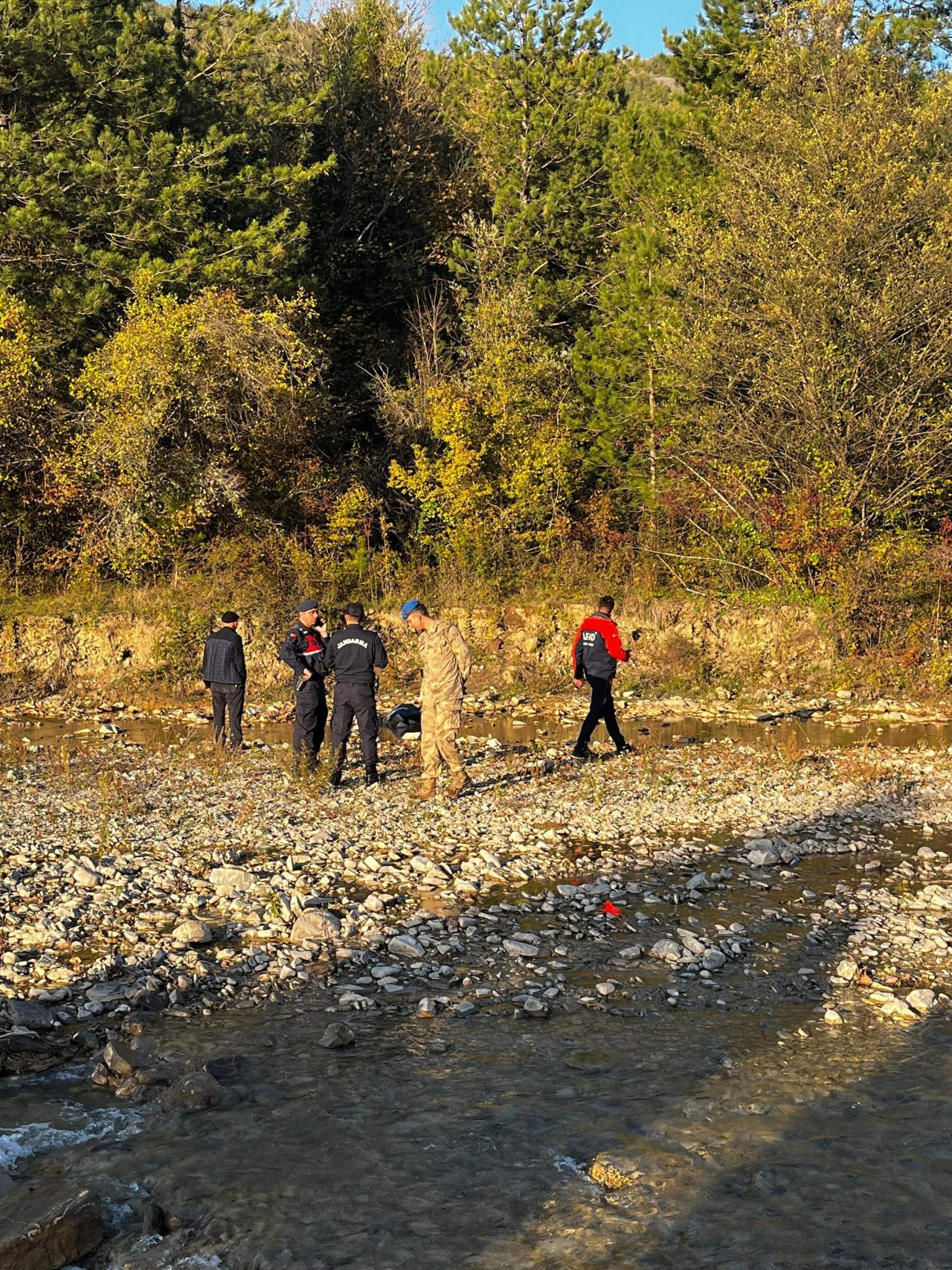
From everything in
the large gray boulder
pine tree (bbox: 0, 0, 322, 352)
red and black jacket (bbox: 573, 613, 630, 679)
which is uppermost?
pine tree (bbox: 0, 0, 322, 352)

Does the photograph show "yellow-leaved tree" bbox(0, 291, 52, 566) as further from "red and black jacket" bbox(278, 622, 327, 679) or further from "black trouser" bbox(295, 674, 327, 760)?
"black trouser" bbox(295, 674, 327, 760)

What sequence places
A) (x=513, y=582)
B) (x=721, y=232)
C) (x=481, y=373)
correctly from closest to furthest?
(x=721, y=232), (x=513, y=582), (x=481, y=373)

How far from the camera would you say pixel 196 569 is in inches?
1031

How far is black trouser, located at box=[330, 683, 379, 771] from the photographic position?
14.5m

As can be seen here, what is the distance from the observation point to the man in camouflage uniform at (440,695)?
14.0 meters

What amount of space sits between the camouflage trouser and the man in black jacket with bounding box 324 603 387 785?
28.5 inches

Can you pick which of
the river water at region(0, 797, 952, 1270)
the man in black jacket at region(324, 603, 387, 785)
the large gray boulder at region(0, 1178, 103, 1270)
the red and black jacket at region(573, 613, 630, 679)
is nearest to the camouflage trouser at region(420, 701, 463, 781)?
the man in black jacket at region(324, 603, 387, 785)

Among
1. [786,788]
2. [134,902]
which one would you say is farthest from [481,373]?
[134,902]

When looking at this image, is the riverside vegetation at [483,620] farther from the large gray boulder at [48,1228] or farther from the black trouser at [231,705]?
the black trouser at [231,705]

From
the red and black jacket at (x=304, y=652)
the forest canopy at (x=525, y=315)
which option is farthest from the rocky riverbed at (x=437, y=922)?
the forest canopy at (x=525, y=315)

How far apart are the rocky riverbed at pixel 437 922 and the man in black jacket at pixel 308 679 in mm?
922

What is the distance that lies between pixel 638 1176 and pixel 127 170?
969 inches

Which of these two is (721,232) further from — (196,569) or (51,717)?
(51,717)

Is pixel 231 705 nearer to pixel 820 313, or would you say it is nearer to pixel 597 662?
pixel 597 662
